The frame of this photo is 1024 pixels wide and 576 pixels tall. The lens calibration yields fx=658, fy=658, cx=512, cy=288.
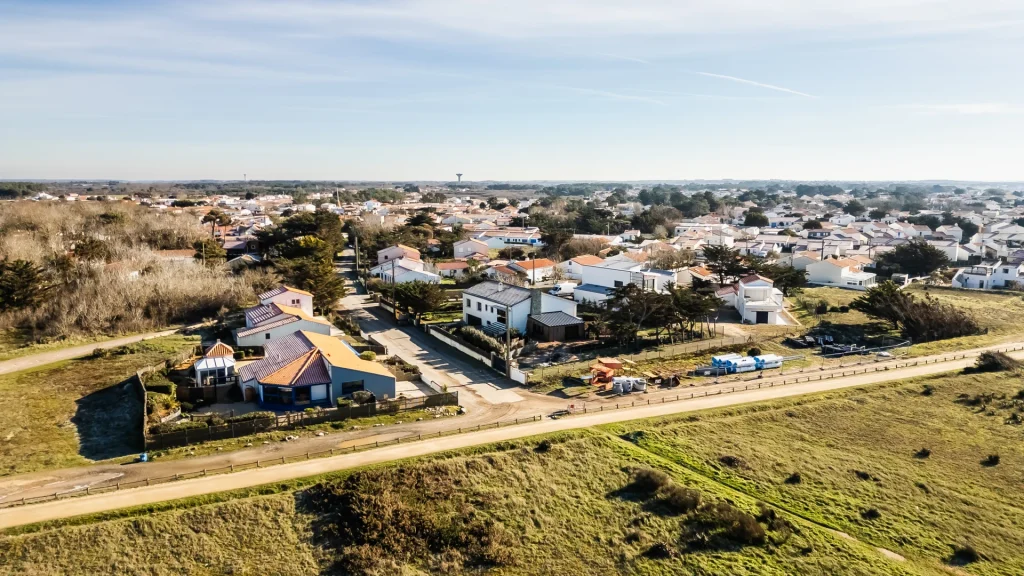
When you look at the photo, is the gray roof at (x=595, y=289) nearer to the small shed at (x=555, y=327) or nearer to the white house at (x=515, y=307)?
the white house at (x=515, y=307)

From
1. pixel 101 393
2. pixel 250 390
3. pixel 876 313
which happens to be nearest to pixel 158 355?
pixel 101 393

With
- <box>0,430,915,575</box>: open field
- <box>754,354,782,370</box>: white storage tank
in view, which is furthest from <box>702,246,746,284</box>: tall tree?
<box>0,430,915,575</box>: open field

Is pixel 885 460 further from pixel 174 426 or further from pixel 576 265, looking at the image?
pixel 576 265

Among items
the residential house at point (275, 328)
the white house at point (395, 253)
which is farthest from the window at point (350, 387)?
the white house at point (395, 253)

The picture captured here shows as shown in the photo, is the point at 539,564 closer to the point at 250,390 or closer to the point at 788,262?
the point at 250,390

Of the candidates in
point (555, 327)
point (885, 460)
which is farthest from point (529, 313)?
point (885, 460)
